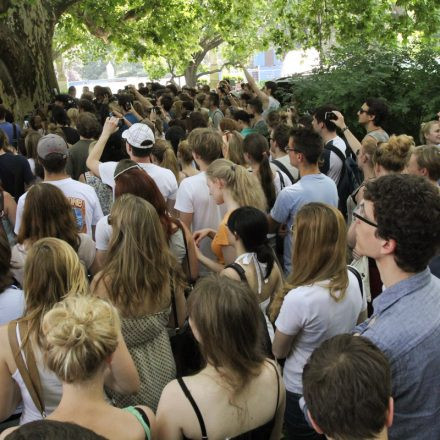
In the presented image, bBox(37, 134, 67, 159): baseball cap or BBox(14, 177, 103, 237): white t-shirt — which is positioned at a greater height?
BBox(37, 134, 67, 159): baseball cap

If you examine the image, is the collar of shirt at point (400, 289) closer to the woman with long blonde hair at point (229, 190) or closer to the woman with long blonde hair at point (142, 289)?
the woman with long blonde hair at point (142, 289)

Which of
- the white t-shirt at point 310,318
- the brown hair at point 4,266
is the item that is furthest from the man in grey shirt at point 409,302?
the brown hair at point 4,266

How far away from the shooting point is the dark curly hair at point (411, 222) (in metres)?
2.21

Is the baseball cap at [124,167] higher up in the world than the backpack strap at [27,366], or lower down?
higher up

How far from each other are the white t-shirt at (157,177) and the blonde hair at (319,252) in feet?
7.49

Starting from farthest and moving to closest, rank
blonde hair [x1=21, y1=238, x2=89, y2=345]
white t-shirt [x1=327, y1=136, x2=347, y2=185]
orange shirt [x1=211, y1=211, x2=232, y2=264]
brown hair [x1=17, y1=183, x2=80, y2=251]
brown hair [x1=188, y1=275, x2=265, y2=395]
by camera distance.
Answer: white t-shirt [x1=327, y1=136, x2=347, y2=185]
orange shirt [x1=211, y1=211, x2=232, y2=264]
brown hair [x1=17, y1=183, x2=80, y2=251]
blonde hair [x1=21, y1=238, x2=89, y2=345]
brown hair [x1=188, y1=275, x2=265, y2=395]

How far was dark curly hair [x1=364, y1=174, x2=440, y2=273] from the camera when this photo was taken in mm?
2207

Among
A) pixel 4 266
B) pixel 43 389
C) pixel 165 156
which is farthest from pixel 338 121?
pixel 43 389

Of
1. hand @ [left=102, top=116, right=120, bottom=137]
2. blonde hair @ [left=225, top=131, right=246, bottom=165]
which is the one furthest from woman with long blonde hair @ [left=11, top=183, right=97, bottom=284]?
blonde hair @ [left=225, top=131, right=246, bottom=165]

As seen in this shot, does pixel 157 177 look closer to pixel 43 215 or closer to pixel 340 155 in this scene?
pixel 43 215

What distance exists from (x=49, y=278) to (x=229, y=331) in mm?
977

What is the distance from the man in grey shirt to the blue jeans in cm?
89

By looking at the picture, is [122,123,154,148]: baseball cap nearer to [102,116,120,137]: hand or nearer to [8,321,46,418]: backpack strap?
[102,116,120,137]: hand

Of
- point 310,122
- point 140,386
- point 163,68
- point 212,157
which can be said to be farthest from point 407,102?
point 163,68
